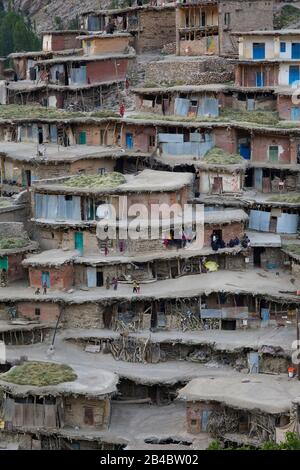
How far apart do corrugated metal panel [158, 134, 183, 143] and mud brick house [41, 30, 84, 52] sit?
1574cm

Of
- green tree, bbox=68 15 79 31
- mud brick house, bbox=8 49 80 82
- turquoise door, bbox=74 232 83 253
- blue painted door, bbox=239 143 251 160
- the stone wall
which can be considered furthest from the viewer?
green tree, bbox=68 15 79 31

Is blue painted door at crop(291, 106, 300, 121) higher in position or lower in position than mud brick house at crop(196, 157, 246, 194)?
higher

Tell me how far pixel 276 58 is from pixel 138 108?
299 inches

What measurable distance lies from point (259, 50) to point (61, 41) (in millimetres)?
15726

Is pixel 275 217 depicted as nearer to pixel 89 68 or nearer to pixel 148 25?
pixel 89 68

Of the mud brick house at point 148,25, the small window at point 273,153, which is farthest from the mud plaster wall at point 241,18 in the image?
the small window at point 273,153

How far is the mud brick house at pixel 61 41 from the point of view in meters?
82.9

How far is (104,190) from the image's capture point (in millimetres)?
62938

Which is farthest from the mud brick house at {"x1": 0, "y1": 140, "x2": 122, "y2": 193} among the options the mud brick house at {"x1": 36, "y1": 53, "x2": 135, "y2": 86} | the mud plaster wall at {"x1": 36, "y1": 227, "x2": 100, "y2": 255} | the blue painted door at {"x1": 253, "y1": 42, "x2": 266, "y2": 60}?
the blue painted door at {"x1": 253, "y1": 42, "x2": 266, "y2": 60}

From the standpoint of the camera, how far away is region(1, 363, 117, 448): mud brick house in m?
53.5

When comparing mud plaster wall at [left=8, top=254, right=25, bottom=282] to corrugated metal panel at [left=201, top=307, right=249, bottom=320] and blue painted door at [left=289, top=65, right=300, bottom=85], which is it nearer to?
corrugated metal panel at [left=201, top=307, right=249, bottom=320]

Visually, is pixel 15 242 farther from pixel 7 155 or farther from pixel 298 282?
pixel 298 282

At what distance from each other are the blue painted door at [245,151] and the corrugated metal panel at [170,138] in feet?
9.42

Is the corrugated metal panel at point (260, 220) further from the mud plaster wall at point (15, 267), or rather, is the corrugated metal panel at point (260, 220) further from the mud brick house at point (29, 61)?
the mud brick house at point (29, 61)
